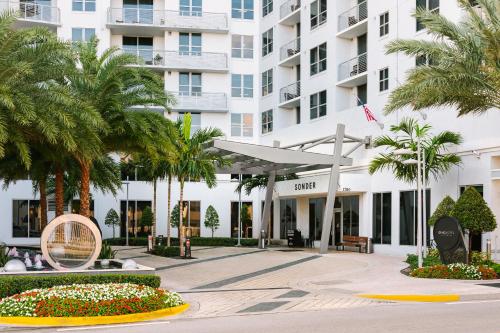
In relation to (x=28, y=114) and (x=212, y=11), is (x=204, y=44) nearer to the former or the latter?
(x=212, y=11)

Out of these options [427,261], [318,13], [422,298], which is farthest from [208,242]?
[422,298]

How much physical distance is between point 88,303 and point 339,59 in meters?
28.1

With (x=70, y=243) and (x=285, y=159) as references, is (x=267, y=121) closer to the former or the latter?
(x=285, y=159)

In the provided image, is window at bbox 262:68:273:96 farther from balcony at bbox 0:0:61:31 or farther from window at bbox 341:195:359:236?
balcony at bbox 0:0:61:31

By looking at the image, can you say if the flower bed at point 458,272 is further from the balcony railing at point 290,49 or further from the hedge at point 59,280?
the balcony railing at point 290,49

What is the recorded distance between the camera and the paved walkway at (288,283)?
649 inches

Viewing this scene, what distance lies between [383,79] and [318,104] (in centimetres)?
711

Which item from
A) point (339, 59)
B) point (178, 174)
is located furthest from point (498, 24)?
point (339, 59)

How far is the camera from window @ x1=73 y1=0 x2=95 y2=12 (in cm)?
4906

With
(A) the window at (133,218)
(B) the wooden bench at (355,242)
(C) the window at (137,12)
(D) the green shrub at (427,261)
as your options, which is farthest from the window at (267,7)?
(D) the green shrub at (427,261)

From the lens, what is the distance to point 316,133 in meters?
41.1

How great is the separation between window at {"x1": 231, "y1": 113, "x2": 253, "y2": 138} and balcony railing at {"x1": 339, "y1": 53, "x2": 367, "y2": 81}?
42.9ft

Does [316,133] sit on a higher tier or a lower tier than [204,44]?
lower

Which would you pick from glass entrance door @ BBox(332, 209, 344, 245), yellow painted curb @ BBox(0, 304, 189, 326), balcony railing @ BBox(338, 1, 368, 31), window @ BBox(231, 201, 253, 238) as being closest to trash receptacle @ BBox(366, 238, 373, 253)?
glass entrance door @ BBox(332, 209, 344, 245)
